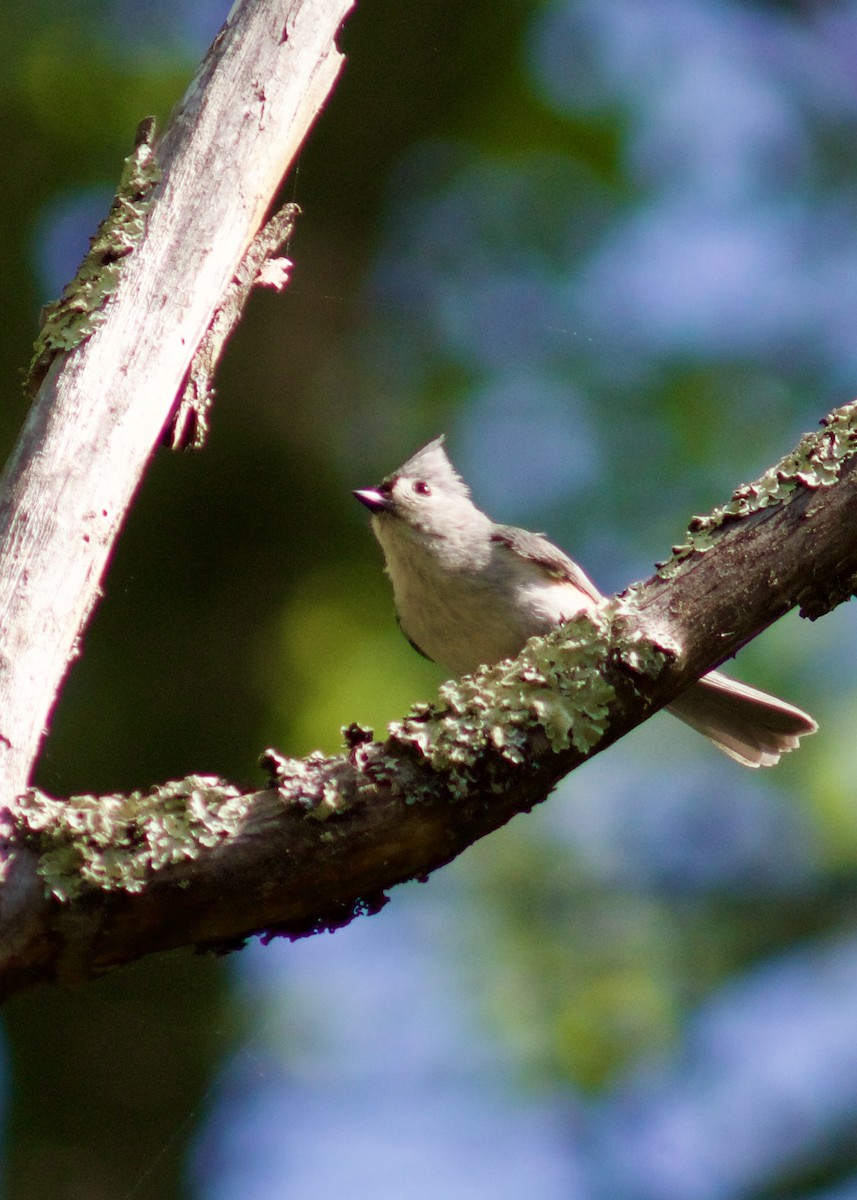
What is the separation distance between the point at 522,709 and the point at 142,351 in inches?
37.0

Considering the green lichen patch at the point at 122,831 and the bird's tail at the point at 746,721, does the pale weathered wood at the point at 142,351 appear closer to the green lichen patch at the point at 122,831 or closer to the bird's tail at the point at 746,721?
the green lichen patch at the point at 122,831

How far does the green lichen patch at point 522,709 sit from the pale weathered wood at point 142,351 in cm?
60

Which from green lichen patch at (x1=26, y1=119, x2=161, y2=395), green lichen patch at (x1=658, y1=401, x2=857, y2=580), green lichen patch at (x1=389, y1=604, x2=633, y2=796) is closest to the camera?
green lichen patch at (x1=389, y1=604, x2=633, y2=796)

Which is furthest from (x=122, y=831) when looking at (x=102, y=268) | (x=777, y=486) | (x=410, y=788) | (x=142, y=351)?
(x=777, y=486)

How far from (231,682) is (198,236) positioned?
204 centimetres

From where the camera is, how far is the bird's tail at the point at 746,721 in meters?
3.19

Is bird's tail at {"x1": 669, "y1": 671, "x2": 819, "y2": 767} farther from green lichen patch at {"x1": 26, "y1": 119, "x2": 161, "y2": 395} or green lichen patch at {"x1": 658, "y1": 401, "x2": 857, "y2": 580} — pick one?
green lichen patch at {"x1": 26, "y1": 119, "x2": 161, "y2": 395}

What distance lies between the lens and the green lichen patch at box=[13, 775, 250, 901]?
171 cm

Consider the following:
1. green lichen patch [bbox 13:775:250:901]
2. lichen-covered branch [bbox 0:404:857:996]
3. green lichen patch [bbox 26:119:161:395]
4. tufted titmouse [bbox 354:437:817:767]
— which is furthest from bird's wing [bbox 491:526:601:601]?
green lichen patch [bbox 13:775:250:901]

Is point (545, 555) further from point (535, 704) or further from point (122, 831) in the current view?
point (122, 831)

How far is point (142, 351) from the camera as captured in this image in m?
2.20

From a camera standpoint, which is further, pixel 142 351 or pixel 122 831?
pixel 142 351

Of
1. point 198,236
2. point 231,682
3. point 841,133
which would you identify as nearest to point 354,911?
point 198,236

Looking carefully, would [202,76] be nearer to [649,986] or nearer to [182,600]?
[182,600]
